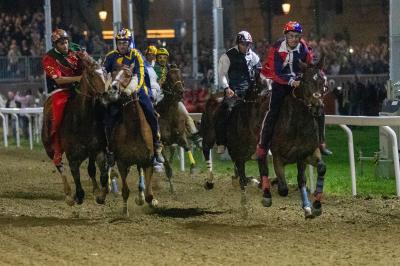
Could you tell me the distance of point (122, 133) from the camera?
1194cm

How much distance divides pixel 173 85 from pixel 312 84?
4701 mm

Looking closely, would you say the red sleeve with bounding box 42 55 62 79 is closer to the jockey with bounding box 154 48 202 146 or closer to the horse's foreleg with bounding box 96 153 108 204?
the horse's foreleg with bounding box 96 153 108 204

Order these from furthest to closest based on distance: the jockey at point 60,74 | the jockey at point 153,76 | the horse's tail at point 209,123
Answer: the horse's tail at point 209,123 < the jockey at point 153,76 < the jockey at point 60,74

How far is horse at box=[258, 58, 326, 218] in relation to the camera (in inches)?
424

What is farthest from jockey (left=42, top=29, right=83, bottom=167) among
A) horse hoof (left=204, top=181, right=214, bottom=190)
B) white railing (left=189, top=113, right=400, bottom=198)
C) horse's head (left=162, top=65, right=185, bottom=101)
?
white railing (left=189, top=113, right=400, bottom=198)

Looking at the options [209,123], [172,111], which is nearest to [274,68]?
[209,123]

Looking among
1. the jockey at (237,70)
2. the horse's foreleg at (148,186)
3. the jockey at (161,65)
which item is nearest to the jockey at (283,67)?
the horse's foreleg at (148,186)

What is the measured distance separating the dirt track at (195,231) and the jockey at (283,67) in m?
1.11

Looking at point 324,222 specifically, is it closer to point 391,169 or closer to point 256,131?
point 256,131

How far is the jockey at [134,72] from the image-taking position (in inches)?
479

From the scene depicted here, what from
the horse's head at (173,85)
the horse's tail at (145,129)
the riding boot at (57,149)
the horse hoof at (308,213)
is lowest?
the horse hoof at (308,213)

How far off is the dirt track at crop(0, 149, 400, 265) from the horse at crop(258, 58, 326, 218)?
0.42 m

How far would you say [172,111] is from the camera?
50.3 feet

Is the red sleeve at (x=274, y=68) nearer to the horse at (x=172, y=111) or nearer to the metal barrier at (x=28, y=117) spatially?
the horse at (x=172, y=111)
